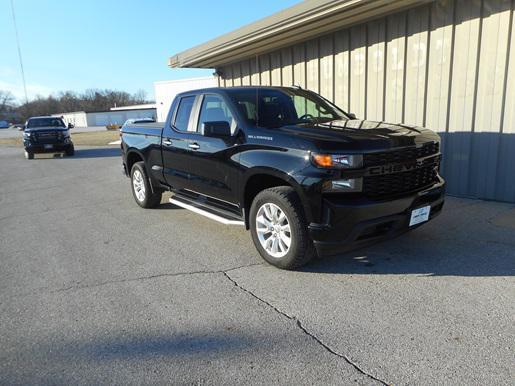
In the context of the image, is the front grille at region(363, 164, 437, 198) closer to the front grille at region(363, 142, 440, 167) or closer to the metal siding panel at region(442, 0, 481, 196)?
the front grille at region(363, 142, 440, 167)

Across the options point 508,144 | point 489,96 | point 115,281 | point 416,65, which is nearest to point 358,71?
point 416,65

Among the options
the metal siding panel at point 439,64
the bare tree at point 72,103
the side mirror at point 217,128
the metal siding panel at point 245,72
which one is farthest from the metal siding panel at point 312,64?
the bare tree at point 72,103

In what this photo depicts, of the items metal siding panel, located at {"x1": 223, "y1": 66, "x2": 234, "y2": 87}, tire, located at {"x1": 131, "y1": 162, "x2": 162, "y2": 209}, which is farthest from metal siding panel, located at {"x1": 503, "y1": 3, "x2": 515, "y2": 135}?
metal siding panel, located at {"x1": 223, "y1": 66, "x2": 234, "y2": 87}

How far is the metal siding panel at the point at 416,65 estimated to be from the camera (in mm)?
6848

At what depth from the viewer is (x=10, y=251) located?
5.12 m

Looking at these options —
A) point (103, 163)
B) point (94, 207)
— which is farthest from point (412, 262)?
point (103, 163)

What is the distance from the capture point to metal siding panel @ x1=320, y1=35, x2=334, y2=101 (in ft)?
28.1

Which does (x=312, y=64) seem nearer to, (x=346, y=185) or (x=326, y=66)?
(x=326, y=66)

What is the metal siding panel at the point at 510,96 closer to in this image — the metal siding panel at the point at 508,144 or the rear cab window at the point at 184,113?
the metal siding panel at the point at 508,144

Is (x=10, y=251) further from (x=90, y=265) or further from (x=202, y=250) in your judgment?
(x=202, y=250)

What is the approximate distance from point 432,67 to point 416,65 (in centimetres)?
30

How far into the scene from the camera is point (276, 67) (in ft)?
33.5

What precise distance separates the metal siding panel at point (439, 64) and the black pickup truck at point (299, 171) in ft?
7.87

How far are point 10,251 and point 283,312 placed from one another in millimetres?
3821
